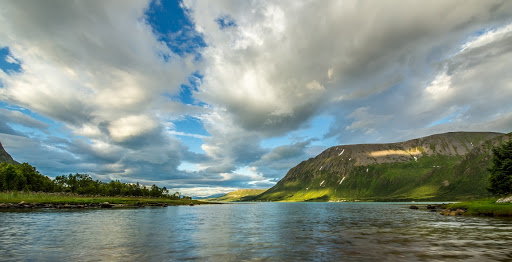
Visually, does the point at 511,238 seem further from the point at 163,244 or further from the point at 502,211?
the point at 502,211

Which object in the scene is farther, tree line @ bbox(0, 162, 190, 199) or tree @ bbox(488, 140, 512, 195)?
tree line @ bbox(0, 162, 190, 199)

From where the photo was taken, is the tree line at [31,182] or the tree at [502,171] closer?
the tree at [502,171]

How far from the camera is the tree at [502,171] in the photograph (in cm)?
8294

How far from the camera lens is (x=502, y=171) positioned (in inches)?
3354

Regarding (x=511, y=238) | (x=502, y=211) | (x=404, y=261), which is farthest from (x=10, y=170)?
(x=502, y=211)

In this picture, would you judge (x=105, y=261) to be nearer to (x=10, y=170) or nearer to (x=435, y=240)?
(x=435, y=240)

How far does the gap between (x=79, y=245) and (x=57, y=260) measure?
323 inches

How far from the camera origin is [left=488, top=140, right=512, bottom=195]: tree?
82938mm

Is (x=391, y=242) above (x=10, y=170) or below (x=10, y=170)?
below

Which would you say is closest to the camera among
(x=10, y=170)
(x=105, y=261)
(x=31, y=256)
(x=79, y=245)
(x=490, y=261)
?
(x=490, y=261)

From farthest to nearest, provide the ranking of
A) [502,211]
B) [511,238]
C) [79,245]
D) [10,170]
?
[10,170]
[502,211]
[511,238]
[79,245]

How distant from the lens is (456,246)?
2567 cm

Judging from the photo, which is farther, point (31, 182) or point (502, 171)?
point (31, 182)

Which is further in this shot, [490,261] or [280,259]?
Result: [280,259]
